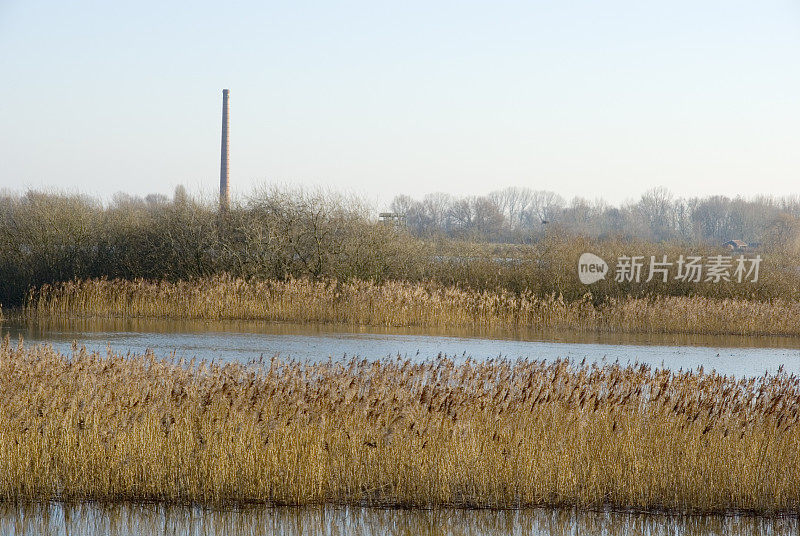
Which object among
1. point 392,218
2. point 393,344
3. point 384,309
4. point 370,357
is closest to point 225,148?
point 392,218

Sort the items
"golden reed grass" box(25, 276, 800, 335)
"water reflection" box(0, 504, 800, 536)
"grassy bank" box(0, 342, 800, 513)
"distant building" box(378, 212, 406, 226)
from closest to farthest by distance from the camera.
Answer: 1. "water reflection" box(0, 504, 800, 536)
2. "grassy bank" box(0, 342, 800, 513)
3. "golden reed grass" box(25, 276, 800, 335)
4. "distant building" box(378, 212, 406, 226)

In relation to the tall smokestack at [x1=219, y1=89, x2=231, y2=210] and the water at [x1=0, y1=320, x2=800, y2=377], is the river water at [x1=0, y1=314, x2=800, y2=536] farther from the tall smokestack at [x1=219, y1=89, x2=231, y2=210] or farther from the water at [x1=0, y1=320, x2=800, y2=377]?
the tall smokestack at [x1=219, y1=89, x2=231, y2=210]

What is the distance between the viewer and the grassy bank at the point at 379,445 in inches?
288

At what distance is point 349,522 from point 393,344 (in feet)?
34.5

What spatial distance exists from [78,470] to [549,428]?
14.0 feet

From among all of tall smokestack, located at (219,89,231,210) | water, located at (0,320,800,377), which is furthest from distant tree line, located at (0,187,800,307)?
tall smokestack, located at (219,89,231,210)

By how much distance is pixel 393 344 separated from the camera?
17.4 meters

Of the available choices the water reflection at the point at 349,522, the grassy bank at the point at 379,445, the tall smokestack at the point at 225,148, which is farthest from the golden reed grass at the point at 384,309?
the tall smokestack at the point at 225,148

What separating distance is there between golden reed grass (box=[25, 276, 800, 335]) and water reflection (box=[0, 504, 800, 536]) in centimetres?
1360

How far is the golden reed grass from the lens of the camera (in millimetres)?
21109

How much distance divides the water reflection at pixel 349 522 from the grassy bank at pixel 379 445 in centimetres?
17

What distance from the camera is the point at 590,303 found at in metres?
22.6

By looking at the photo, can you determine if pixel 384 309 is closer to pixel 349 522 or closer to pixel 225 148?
pixel 349 522

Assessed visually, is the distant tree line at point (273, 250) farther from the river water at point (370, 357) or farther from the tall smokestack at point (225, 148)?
the tall smokestack at point (225, 148)
